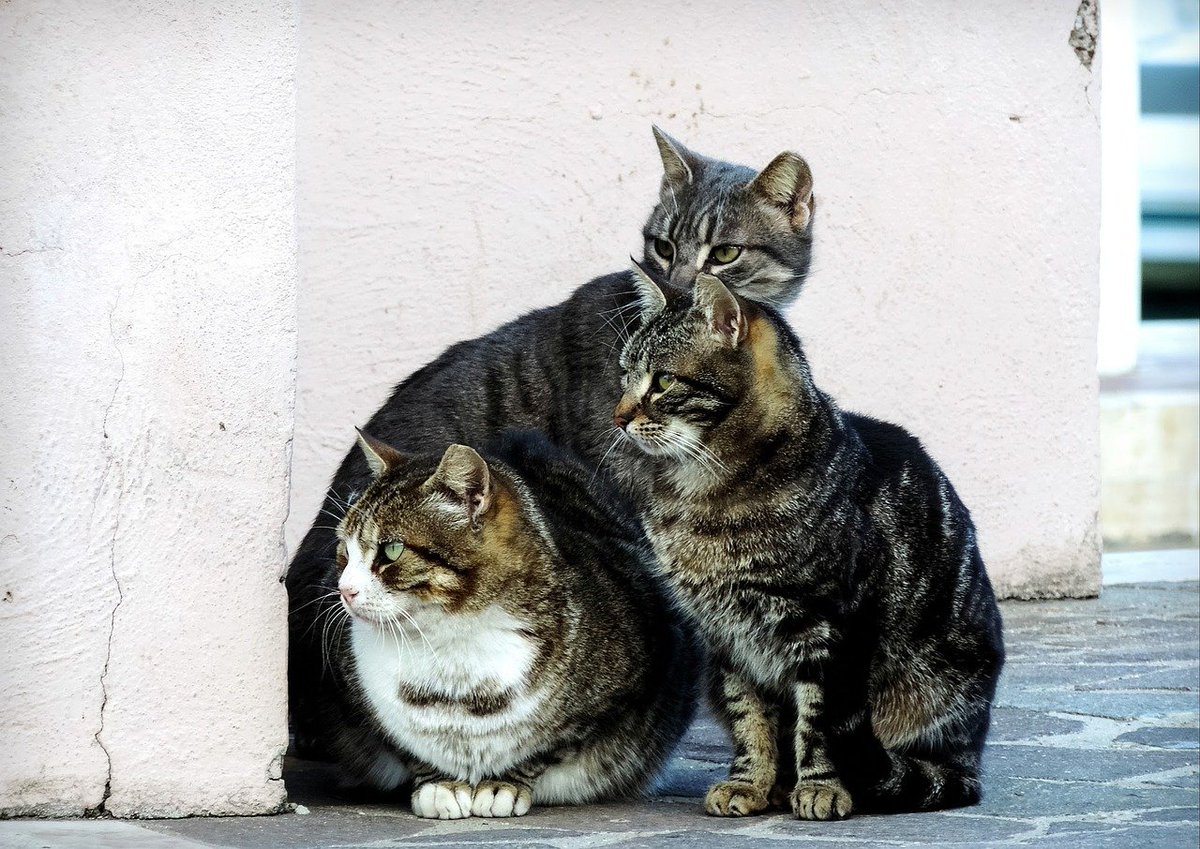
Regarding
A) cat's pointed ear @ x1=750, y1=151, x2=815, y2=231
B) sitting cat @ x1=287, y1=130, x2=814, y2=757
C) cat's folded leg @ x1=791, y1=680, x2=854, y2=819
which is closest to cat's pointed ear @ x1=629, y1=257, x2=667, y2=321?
sitting cat @ x1=287, y1=130, x2=814, y2=757

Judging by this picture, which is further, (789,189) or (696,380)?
(789,189)

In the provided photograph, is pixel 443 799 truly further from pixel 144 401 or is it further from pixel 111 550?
pixel 144 401

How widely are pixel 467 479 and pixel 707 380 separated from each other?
1.95 feet

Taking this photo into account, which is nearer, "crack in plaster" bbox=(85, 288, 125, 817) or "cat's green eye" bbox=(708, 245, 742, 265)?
"crack in plaster" bbox=(85, 288, 125, 817)

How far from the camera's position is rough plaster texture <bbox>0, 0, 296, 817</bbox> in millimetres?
3127

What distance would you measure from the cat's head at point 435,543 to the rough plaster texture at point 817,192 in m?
2.01

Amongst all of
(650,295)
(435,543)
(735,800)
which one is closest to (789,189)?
(650,295)

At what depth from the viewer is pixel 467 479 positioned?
3348 mm

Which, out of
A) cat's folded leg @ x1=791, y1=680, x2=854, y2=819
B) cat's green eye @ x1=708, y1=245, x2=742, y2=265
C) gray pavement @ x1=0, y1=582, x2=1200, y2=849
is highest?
cat's green eye @ x1=708, y1=245, x2=742, y2=265

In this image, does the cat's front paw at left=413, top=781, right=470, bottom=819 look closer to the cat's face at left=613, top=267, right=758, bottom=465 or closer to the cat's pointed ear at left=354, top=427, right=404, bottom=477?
the cat's pointed ear at left=354, top=427, right=404, bottom=477

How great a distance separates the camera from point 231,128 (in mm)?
3264

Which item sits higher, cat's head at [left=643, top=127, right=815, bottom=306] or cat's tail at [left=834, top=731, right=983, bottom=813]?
cat's head at [left=643, top=127, right=815, bottom=306]

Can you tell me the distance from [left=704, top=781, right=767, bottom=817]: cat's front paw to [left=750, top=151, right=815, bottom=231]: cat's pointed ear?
5.67 ft

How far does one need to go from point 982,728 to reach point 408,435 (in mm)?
1712
